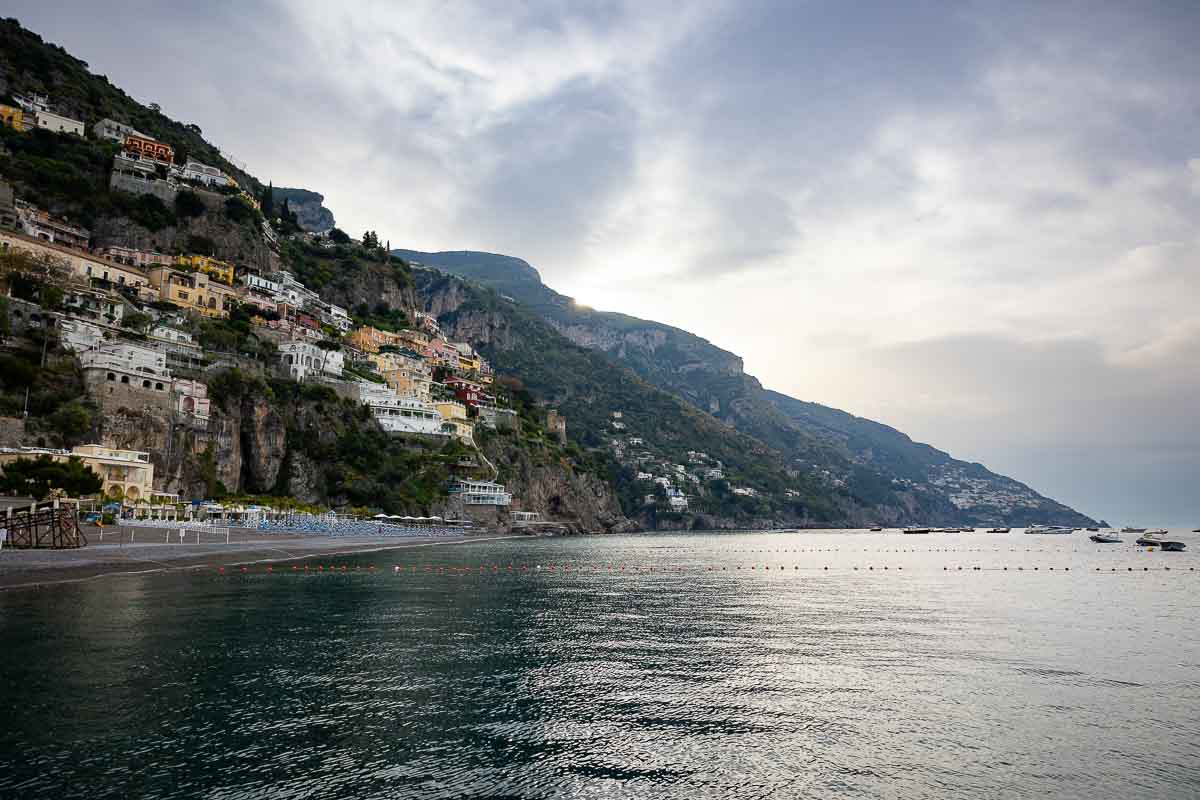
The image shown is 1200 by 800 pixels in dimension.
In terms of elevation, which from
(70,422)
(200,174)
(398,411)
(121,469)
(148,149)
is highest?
(148,149)

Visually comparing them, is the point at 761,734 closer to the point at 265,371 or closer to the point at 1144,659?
the point at 1144,659

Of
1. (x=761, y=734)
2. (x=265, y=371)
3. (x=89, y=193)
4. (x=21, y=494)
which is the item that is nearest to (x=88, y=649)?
(x=761, y=734)

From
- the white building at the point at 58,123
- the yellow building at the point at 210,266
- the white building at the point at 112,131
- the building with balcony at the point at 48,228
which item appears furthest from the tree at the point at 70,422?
the white building at the point at 112,131

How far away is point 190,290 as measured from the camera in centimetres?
10156

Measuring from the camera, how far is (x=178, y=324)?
89.9 metres

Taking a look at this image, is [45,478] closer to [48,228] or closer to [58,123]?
[48,228]

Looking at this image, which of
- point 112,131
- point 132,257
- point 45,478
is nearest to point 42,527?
point 45,478

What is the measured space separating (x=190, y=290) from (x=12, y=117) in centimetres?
4583

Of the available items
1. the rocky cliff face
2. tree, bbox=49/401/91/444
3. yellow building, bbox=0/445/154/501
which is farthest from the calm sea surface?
the rocky cliff face

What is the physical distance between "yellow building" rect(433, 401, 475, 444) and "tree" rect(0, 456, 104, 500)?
69829mm

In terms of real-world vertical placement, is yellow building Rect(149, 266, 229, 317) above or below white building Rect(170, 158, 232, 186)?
below

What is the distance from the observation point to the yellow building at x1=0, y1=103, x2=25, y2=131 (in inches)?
4326

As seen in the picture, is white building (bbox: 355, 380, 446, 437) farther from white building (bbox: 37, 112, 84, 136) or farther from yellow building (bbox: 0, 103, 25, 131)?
yellow building (bbox: 0, 103, 25, 131)

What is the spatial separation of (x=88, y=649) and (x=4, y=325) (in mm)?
63753
